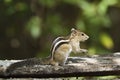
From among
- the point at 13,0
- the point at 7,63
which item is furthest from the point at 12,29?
the point at 7,63

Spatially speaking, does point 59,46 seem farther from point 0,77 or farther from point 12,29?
point 12,29

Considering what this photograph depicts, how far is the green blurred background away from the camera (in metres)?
5.53

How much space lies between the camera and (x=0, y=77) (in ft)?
9.71

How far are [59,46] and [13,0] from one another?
114 inches

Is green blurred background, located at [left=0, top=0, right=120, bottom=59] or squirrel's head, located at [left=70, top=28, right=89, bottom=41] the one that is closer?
squirrel's head, located at [left=70, top=28, right=89, bottom=41]

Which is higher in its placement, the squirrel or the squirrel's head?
the squirrel's head

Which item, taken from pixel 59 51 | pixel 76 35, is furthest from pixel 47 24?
pixel 59 51

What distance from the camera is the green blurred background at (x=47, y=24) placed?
553 cm

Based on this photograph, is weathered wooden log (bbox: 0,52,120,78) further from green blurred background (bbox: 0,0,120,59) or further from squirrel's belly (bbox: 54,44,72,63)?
green blurred background (bbox: 0,0,120,59)

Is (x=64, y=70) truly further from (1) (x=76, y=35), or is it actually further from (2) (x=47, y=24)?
(2) (x=47, y=24)

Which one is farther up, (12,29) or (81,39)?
(12,29)

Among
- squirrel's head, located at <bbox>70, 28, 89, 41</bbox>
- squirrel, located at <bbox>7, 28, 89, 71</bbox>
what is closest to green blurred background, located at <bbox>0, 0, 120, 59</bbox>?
squirrel's head, located at <bbox>70, 28, 89, 41</bbox>

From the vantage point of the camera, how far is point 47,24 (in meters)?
5.65

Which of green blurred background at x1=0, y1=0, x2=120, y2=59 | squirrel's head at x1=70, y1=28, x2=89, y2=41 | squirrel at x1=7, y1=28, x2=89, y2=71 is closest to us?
squirrel at x1=7, y1=28, x2=89, y2=71
